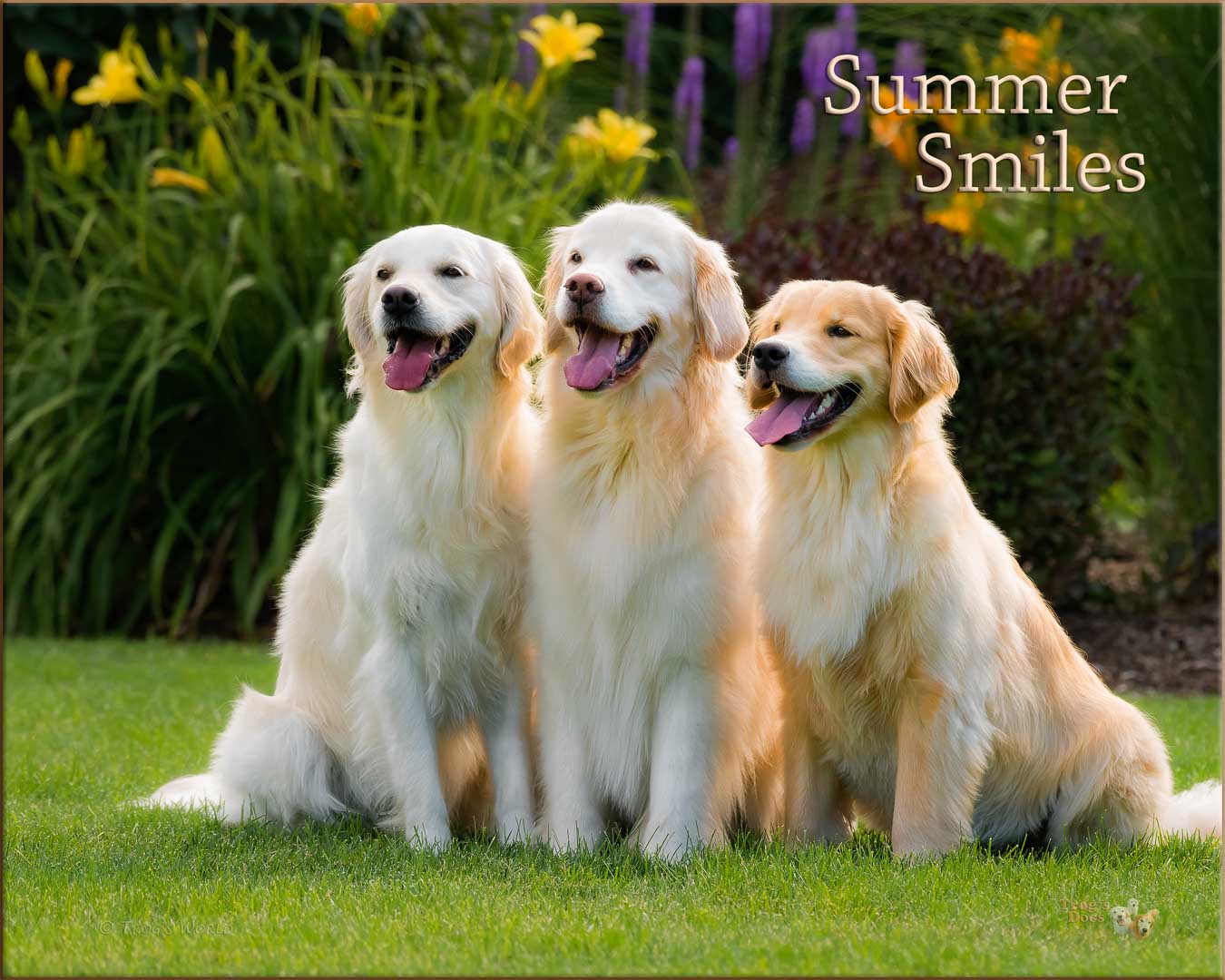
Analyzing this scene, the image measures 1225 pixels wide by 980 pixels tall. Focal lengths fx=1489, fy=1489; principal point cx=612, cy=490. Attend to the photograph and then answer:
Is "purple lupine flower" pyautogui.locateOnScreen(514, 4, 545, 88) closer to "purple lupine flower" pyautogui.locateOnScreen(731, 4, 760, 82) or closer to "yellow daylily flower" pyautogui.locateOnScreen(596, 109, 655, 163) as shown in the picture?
"purple lupine flower" pyautogui.locateOnScreen(731, 4, 760, 82)

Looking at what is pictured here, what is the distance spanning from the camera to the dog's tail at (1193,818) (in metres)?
4.01

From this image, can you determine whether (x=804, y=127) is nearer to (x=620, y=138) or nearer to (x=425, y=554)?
(x=620, y=138)

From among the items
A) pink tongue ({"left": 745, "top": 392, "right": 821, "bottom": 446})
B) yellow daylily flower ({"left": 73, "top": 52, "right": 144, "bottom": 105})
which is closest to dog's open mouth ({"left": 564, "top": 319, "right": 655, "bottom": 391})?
pink tongue ({"left": 745, "top": 392, "right": 821, "bottom": 446})

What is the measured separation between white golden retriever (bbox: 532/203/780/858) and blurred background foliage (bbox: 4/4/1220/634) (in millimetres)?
2987

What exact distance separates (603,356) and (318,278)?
146 inches

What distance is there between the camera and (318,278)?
7.18 meters

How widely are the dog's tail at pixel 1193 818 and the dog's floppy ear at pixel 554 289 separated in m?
2.07

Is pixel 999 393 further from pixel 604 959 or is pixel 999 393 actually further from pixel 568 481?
pixel 604 959

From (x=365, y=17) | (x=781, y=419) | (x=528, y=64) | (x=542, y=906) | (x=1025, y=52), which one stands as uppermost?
(x=1025, y=52)

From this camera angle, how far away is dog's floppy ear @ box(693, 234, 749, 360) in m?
3.87

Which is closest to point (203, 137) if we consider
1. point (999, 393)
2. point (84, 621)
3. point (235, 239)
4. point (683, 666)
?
point (235, 239)

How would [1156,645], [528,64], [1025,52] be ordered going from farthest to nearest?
[528,64], [1025,52], [1156,645]

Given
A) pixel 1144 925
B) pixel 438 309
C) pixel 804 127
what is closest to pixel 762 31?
pixel 804 127

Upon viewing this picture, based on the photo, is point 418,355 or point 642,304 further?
point 418,355
